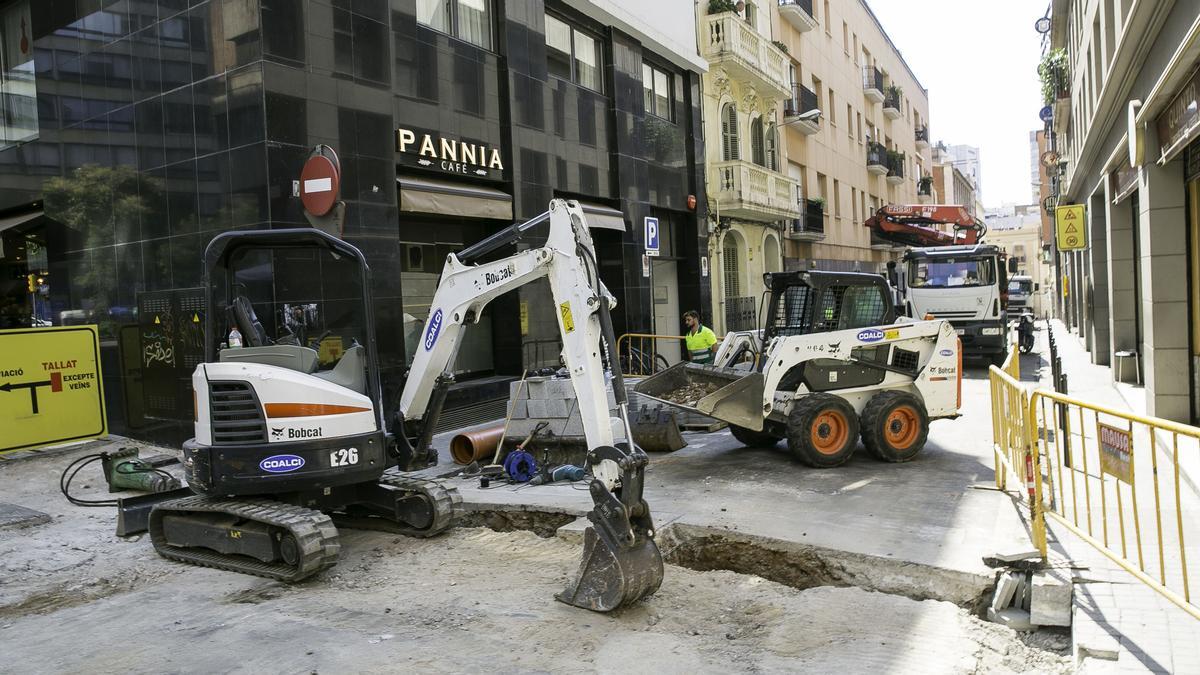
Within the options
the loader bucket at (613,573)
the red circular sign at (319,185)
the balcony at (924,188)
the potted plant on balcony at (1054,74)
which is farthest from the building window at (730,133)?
the balcony at (924,188)

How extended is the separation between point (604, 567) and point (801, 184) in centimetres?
2686

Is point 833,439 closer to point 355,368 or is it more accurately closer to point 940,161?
point 355,368

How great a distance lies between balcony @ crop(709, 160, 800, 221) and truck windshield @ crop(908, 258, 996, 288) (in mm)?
4864

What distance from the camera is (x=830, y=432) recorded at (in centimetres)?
920

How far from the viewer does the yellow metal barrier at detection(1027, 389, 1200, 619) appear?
411cm

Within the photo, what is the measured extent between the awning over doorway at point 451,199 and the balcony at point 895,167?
3290 cm

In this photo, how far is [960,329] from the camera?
1891 cm

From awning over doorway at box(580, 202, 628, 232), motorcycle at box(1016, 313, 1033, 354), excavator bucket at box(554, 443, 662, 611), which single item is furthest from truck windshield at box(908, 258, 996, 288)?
excavator bucket at box(554, 443, 662, 611)

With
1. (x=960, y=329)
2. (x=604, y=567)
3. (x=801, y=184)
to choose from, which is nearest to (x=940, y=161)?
(x=801, y=184)

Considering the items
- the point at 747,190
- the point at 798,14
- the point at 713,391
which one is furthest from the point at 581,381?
the point at 798,14

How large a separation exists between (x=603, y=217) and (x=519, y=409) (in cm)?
740

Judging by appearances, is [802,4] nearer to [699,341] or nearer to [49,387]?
[699,341]

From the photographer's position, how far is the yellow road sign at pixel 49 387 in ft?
35.5

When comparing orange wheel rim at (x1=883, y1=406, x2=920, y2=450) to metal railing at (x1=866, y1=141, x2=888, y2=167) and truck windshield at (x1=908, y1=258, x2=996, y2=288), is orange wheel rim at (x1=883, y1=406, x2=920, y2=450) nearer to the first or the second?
truck windshield at (x1=908, y1=258, x2=996, y2=288)
